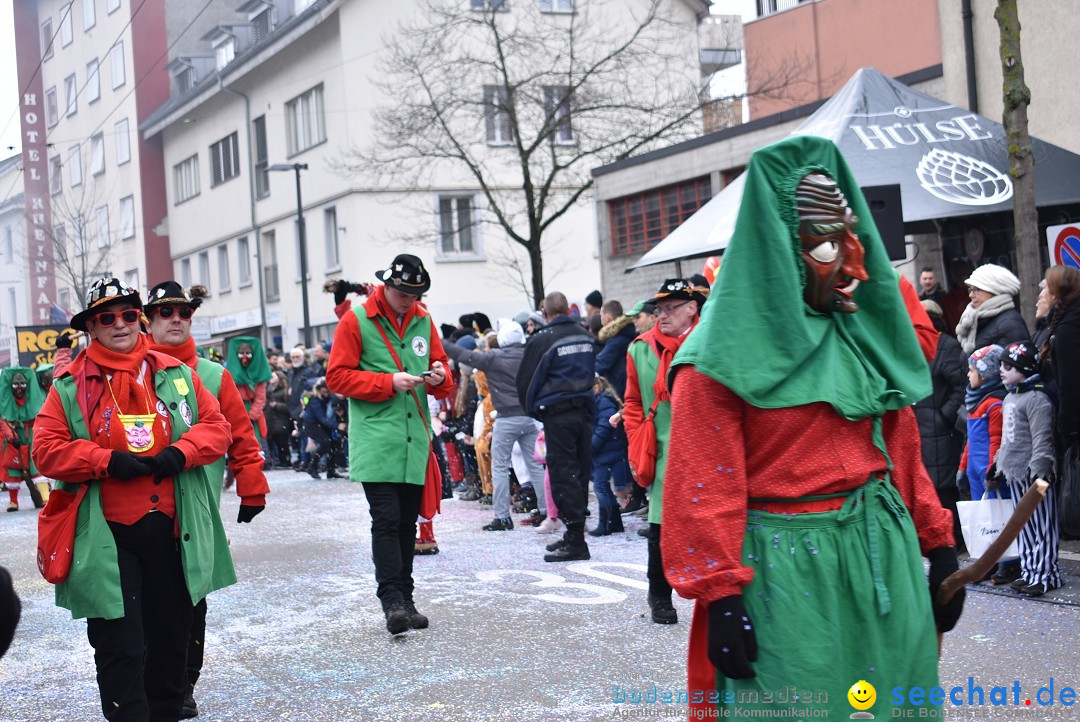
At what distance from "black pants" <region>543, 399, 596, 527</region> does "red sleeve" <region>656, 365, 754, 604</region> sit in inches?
259

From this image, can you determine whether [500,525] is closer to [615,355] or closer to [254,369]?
[615,355]

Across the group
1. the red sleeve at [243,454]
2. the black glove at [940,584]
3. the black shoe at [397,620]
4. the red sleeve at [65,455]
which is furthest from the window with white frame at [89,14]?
the black glove at [940,584]

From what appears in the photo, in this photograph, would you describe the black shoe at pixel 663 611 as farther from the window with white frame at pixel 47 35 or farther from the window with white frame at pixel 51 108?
the window with white frame at pixel 51 108

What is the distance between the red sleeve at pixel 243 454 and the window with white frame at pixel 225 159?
35.6 m

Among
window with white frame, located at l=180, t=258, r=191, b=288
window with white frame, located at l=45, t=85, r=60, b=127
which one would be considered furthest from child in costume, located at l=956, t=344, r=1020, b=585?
window with white frame, located at l=45, t=85, r=60, b=127

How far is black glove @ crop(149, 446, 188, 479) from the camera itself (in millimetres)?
4980

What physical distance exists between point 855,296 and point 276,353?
71.1 ft

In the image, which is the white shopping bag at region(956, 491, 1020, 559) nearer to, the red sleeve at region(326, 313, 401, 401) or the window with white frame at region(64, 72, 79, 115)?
the red sleeve at region(326, 313, 401, 401)

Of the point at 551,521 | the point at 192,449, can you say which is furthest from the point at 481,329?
the point at 192,449

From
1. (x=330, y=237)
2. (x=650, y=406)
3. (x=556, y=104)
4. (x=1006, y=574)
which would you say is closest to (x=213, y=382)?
(x=650, y=406)

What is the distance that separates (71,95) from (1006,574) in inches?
1969

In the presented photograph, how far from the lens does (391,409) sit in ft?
24.9

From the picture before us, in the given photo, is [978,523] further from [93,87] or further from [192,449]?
[93,87]

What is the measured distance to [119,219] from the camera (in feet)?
160
